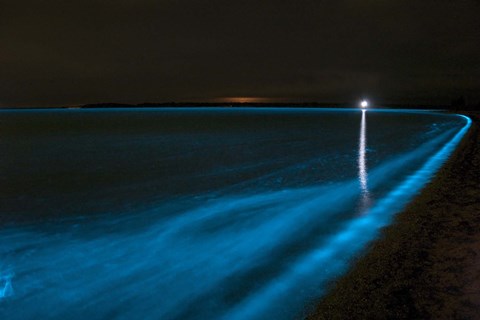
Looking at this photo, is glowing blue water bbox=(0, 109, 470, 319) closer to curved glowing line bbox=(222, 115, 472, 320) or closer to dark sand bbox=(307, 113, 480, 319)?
curved glowing line bbox=(222, 115, 472, 320)

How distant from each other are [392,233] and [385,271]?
5.82ft

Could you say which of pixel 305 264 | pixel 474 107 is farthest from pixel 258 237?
Answer: pixel 474 107

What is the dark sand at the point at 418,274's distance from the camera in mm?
3609

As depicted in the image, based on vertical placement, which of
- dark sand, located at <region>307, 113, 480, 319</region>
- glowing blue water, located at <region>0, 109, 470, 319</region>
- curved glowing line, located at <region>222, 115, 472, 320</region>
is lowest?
glowing blue water, located at <region>0, 109, 470, 319</region>

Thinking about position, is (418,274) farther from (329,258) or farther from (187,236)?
(187,236)

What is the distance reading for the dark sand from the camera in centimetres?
361

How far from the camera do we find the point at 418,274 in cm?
432

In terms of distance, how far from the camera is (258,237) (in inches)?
272

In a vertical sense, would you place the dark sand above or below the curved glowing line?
above

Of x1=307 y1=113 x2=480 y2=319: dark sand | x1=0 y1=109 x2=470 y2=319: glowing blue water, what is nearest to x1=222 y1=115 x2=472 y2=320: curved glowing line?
x1=0 y1=109 x2=470 y2=319: glowing blue water

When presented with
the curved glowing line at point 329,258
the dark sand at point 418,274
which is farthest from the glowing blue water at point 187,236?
the dark sand at point 418,274

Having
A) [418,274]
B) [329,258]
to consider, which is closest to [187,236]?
[329,258]

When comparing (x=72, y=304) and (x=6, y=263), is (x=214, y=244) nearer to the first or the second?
(x=72, y=304)

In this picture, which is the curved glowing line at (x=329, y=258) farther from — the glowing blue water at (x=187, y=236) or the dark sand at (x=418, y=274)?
the dark sand at (x=418, y=274)
